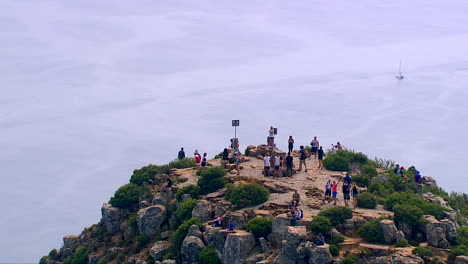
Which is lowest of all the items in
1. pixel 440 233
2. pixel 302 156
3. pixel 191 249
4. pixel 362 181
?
pixel 191 249

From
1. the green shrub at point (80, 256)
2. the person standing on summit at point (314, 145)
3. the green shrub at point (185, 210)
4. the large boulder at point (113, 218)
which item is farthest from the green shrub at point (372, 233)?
the green shrub at point (80, 256)

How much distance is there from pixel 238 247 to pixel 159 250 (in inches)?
318

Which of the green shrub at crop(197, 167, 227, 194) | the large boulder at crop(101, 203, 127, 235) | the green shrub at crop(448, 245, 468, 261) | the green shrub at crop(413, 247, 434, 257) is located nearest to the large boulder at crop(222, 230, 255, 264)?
the green shrub at crop(197, 167, 227, 194)

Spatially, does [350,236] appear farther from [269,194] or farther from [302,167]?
[302,167]

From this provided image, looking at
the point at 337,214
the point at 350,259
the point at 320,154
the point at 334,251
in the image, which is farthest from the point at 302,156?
the point at 350,259

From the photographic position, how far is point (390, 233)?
5378 cm

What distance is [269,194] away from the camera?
63.0 m

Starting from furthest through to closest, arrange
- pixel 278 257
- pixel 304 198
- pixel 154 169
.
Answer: pixel 154 169 < pixel 304 198 < pixel 278 257

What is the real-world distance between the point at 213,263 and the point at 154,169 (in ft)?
61.4

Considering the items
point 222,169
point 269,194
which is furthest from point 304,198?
point 222,169

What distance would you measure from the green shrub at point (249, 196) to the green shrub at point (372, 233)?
9.49 m

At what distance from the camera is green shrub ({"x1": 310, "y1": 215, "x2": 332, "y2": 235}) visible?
54.2 metres

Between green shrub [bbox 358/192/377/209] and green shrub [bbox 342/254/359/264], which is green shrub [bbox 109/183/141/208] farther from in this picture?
green shrub [bbox 342/254/359/264]

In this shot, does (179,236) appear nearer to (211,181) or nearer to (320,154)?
(211,181)
